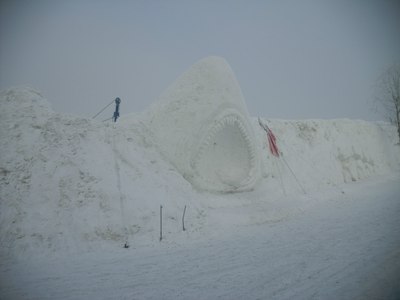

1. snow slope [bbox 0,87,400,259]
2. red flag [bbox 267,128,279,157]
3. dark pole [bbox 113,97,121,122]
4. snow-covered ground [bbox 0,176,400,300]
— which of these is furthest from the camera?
red flag [bbox 267,128,279,157]

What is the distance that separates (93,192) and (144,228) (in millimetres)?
1757

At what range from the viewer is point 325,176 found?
1505 cm

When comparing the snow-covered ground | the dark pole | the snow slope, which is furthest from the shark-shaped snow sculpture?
the snow-covered ground

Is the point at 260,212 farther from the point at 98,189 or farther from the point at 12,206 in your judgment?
the point at 12,206

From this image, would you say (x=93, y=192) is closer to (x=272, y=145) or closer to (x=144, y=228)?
(x=144, y=228)

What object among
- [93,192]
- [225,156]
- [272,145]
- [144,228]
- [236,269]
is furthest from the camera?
[272,145]

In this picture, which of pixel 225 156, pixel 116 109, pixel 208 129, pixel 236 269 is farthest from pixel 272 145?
pixel 236 269

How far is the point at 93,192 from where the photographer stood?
21.5ft

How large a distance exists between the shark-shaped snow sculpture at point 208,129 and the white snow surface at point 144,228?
51cm

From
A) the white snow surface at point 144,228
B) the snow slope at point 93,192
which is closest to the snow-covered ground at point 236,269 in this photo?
the white snow surface at point 144,228

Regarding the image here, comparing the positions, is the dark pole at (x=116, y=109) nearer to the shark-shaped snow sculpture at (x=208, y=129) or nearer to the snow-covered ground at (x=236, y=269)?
the shark-shaped snow sculpture at (x=208, y=129)

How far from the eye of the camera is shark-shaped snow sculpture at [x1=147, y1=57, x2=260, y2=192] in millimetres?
9633

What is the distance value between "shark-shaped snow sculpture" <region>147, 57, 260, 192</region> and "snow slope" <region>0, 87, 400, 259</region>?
49cm

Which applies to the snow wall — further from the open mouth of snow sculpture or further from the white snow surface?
the open mouth of snow sculpture
